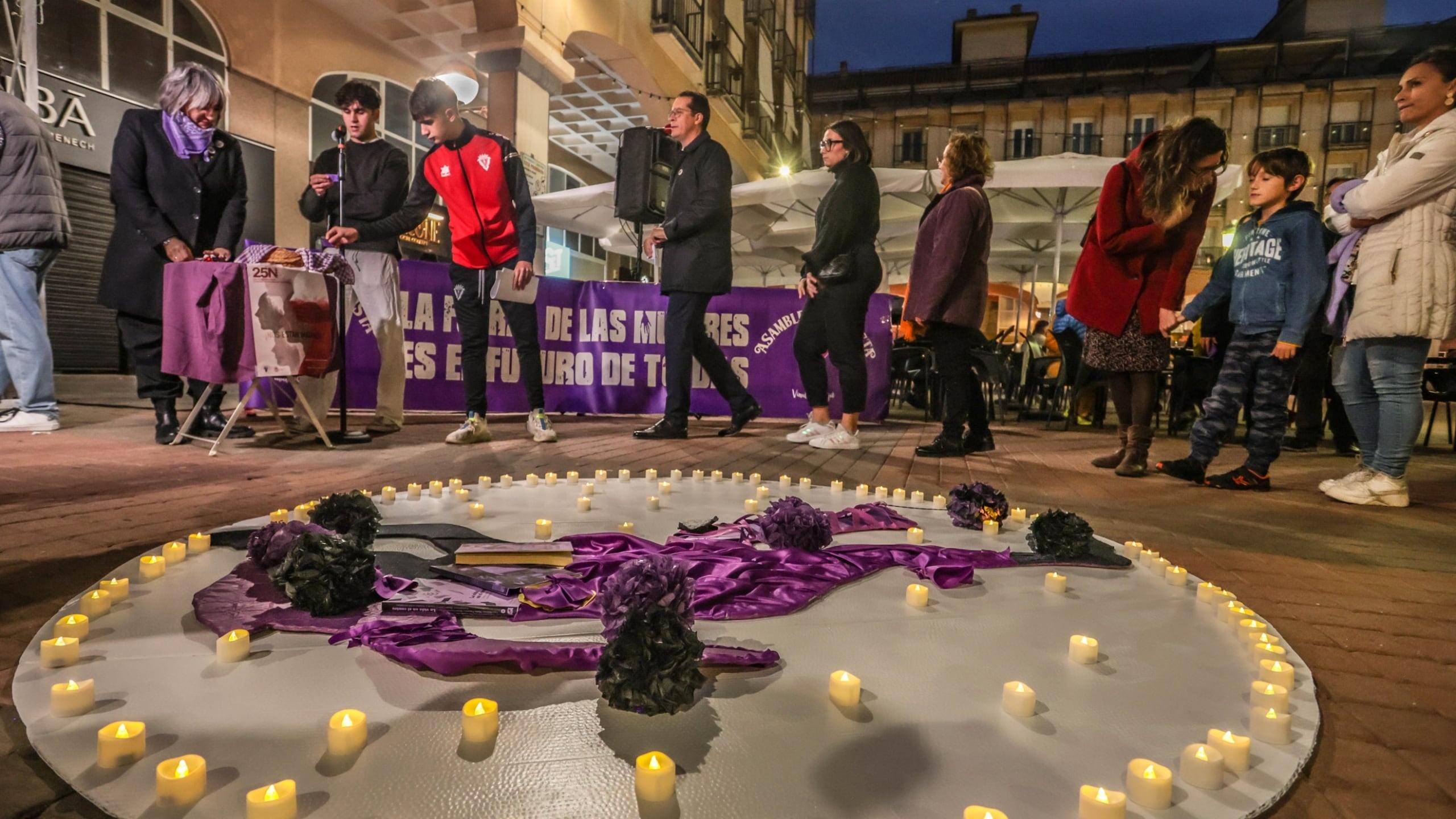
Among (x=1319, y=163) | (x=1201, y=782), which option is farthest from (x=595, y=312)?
(x=1319, y=163)

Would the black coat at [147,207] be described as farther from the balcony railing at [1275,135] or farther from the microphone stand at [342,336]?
the balcony railing at [1275,135]

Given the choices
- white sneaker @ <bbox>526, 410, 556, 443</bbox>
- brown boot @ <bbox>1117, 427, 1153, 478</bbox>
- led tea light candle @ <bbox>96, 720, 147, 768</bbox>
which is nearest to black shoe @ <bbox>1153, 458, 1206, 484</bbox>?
brown boot @ <bbox>1117, 427, 1153, 478</bbox>

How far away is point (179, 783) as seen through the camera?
80 cm

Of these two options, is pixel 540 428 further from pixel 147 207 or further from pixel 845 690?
pixel 845 690

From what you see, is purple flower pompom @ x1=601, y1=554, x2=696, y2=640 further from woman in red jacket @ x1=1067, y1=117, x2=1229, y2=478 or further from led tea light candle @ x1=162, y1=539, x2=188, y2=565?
woman in red jacket @ x1=1067, y1=117, x2=1229, y2=478

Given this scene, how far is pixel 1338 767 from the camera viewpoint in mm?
1021

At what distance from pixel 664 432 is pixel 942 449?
1.77m

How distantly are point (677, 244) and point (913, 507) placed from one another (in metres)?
2.55

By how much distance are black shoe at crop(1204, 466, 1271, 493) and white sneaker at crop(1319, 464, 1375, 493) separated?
23cm

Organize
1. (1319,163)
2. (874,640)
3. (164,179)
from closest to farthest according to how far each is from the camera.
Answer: (874,640) < (164,179) < (1319,163)

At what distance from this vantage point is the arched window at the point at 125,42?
25.9 feet

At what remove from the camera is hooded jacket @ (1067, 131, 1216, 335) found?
3.54 m

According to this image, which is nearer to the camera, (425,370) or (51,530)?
(51,530)

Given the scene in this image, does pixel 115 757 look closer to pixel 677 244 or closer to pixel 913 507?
pixel 913 507
